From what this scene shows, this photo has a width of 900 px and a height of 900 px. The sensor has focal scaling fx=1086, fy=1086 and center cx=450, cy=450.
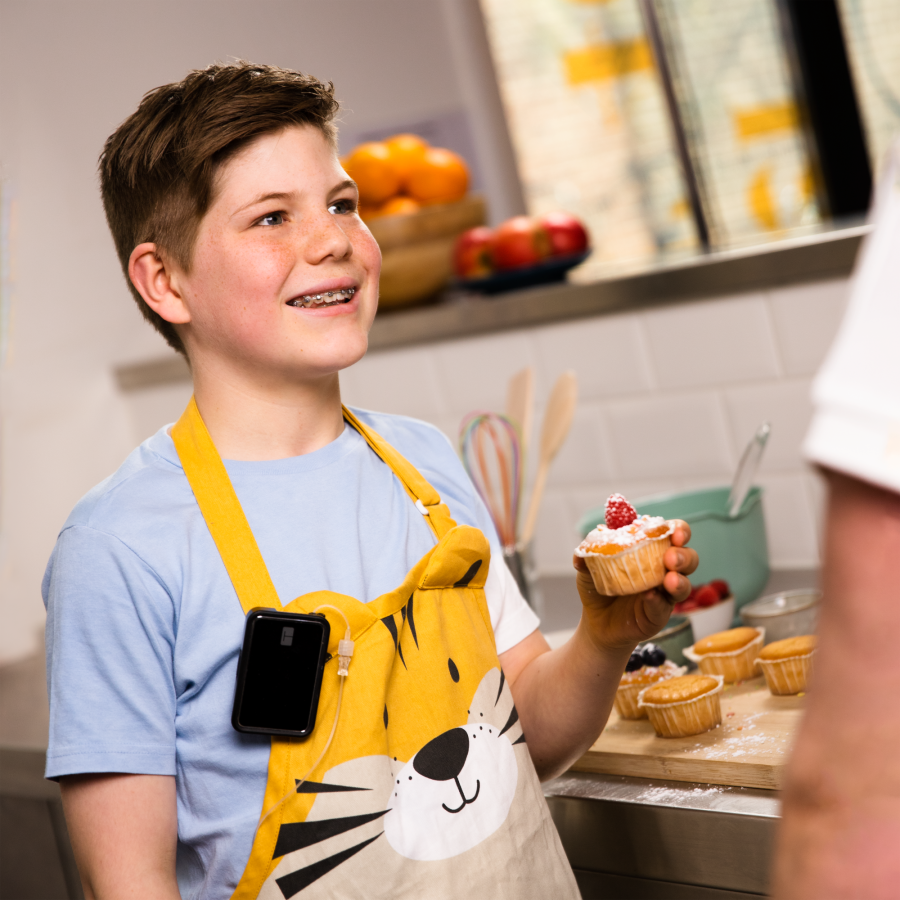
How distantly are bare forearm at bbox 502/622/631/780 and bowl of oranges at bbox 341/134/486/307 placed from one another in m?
1.16

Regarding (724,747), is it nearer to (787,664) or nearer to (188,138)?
(787,664)

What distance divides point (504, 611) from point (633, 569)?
0.67ft

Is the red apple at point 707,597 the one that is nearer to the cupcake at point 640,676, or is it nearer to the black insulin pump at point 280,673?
the cupcake at point 640,676

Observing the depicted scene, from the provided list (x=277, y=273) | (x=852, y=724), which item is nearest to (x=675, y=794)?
(x=277, y=273)

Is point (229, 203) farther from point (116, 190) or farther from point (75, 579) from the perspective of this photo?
point (75, 579)

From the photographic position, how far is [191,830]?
2.65 feet

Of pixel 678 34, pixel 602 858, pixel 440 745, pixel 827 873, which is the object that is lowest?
pixel 602 858

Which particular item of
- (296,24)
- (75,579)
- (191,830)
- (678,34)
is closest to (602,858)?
(191,830)

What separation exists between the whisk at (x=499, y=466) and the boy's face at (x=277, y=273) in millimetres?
628

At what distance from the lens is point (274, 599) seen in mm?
828

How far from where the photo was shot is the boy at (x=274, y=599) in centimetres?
78

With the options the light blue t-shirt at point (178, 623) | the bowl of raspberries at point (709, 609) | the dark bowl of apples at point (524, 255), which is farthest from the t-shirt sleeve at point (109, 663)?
the dark bowl of apples at point (524, 255)

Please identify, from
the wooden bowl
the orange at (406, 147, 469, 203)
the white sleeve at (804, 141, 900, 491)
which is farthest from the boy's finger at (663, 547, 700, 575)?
the orange at (406, 147, 469, 203)

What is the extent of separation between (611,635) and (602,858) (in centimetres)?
28
